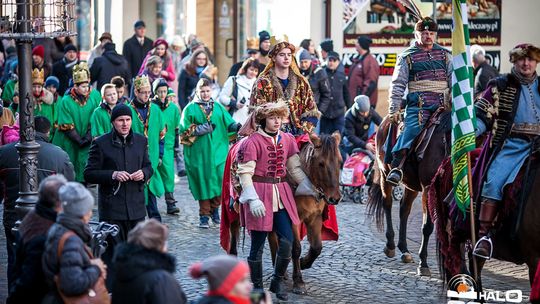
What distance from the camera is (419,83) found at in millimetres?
13656

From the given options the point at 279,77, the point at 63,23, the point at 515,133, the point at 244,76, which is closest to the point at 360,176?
the point at 244,76

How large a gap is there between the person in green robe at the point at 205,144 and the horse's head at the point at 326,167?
429 cm

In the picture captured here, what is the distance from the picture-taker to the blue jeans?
1145 cm

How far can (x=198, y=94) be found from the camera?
16.3 metres

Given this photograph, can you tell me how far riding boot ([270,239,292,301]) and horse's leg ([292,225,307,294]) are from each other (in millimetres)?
328

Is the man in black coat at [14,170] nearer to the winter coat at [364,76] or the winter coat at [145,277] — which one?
the winter coat at [145,277]

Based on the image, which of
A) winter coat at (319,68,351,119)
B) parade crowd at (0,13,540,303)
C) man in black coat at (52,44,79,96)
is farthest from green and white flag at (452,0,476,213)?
man in black coat at (52,44,79,96)

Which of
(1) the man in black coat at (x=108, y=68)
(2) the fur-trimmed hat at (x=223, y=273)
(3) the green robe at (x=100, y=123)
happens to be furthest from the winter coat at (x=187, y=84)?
(2) the fur-trimmed hat at (x=223, y=273)

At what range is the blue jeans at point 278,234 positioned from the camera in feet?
37.6

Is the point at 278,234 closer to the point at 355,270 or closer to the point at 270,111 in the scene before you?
the point at 270,111

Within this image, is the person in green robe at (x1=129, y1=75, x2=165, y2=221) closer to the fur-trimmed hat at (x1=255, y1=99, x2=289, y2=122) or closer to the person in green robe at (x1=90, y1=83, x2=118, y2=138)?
the person in green robe at (x1=90, y1=83, x2=118, y2=138)

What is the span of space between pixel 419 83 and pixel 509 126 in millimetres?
2868

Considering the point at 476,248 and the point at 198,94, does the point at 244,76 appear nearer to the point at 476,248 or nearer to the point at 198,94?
the point at 198,94

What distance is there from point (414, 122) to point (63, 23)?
462cm
